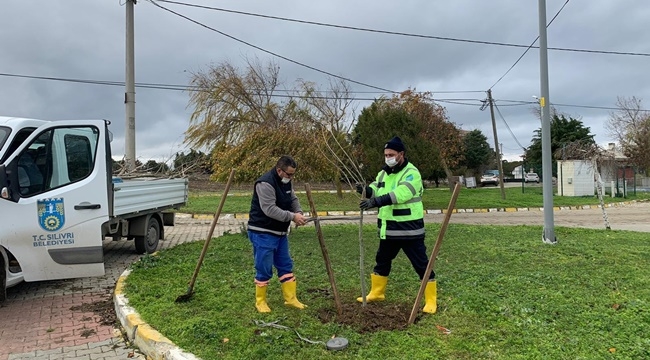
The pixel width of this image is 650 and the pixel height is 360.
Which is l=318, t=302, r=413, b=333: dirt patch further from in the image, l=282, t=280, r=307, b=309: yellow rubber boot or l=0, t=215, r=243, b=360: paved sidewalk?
l=0, t=215, r=243, b=360: paved sidewalk

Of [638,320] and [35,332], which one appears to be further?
[35,332]

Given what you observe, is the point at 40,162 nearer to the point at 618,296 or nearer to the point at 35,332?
the point at 35,332

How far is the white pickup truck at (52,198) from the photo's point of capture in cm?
494

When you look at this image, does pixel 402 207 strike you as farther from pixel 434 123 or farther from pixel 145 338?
pixel 434 123

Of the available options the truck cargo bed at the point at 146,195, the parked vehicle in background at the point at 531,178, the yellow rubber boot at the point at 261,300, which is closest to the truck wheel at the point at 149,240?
the truck cargo bed at the point at 146,195

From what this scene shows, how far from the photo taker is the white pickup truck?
494cm

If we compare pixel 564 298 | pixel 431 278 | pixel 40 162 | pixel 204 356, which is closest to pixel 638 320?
pixel 564 298

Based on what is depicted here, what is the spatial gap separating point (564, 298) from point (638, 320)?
0.76m

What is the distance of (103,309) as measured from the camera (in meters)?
5.27

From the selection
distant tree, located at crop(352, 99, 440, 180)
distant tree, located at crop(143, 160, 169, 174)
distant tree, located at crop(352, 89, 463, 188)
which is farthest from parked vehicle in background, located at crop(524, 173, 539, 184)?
distant tree, located at crop(143, 160, 169, 174)

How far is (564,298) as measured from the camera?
4.69 m

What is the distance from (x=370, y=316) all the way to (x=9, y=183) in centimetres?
411

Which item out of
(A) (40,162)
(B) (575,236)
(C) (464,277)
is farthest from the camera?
(B) (575,236)

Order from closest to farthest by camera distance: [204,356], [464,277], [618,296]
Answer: [204,356] < [618,296] < [464,277]
